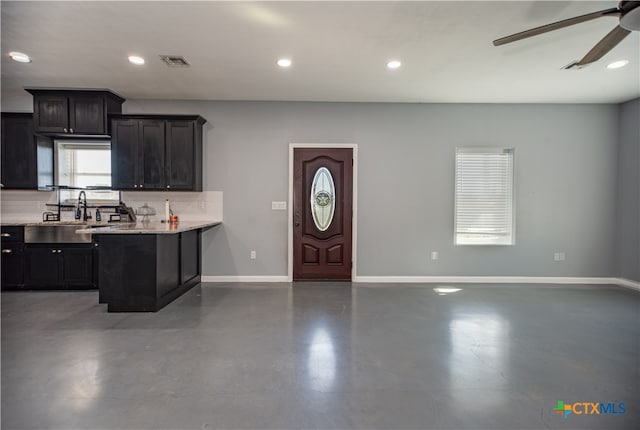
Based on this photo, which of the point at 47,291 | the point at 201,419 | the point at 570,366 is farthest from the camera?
the point at 47,291

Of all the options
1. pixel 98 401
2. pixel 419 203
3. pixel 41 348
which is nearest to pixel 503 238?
pixel 419 203

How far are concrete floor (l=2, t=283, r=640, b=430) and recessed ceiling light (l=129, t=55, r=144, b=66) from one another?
275 cm

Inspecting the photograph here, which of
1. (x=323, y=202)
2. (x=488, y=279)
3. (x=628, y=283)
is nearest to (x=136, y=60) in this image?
Result: (x=323, y=202)

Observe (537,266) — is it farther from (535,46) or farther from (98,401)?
(98,401)

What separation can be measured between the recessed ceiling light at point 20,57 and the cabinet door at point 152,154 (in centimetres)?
131


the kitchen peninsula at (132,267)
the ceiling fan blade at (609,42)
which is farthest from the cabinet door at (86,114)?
the ceiling fan blade at (609,42)

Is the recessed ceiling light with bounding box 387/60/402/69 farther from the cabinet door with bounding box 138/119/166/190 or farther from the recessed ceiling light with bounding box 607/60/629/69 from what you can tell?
the cabinet door with bounding box 138/119/166/190

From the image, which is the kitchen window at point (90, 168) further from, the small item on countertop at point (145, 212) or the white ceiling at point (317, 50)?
the white ceiling at point (317, 50)

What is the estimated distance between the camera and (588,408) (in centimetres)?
198

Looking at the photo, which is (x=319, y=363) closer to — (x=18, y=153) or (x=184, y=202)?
(x=184, y=202)

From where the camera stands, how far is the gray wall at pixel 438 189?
198 inches

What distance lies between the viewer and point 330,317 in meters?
3.51

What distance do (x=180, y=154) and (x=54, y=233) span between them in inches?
76.3

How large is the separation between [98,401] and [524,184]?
573 cm
